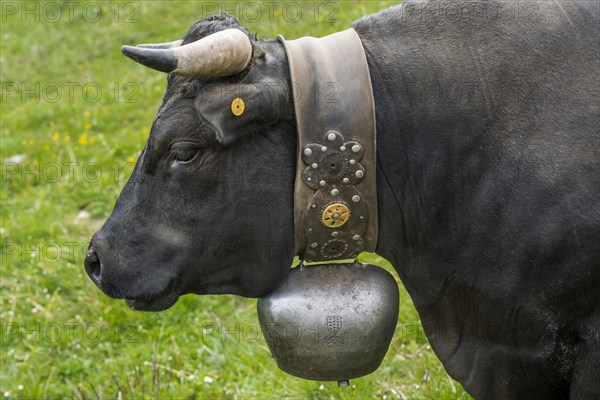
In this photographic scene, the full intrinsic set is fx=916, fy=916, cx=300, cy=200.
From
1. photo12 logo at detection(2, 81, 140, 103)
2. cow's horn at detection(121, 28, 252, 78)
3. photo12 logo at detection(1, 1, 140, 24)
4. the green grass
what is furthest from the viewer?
photo12 logo at detection(1, 1, 140, 24)

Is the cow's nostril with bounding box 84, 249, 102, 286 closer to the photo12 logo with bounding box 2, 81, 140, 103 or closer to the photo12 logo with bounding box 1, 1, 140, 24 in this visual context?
the photo12 logo with bounding box 2, 81, 140, 103

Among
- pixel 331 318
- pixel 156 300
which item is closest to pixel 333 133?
pixel 331 318

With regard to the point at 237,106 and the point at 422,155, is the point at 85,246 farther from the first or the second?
the point at 422,155

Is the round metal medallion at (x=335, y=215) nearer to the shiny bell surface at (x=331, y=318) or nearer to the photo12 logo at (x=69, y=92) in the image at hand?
the shiny bell surface at (x=331, y=318)

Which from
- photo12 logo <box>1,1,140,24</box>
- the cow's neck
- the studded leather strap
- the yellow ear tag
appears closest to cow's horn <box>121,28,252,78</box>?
the yellow ear tag

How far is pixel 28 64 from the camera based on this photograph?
1162cm

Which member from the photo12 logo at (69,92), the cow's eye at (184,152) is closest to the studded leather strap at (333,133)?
the cow's eye at (184,152)

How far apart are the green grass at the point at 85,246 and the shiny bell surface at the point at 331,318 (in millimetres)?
1253

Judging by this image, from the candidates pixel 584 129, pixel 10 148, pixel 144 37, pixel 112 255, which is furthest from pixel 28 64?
pixel 584 129

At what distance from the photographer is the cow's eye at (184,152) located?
3.28 meters

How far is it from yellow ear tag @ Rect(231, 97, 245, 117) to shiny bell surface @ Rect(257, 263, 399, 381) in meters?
0.73

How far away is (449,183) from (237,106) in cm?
81

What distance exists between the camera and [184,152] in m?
3.29

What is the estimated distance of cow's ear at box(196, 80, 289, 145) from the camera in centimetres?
318
